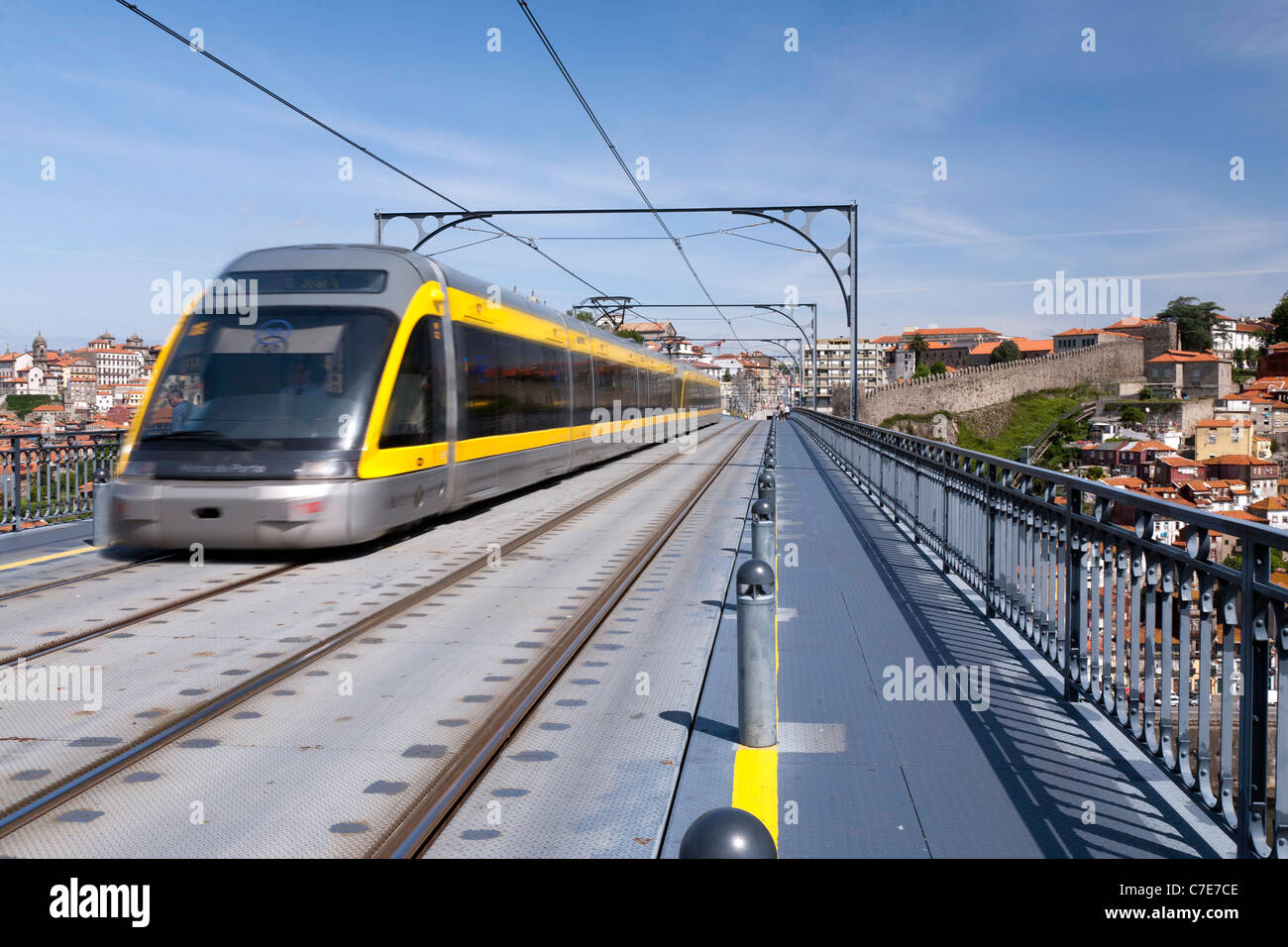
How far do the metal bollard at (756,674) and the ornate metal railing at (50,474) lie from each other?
9.73 metres

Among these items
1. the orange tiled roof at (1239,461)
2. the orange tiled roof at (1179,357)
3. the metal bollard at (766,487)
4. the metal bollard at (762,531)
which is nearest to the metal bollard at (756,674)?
the metal bollard at (762,531)

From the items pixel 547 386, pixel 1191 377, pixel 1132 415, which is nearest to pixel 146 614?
pixel 547 386

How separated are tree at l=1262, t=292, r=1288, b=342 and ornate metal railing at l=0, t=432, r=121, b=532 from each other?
147 metres

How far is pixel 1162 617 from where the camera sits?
370cm

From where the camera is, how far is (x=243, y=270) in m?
10.2

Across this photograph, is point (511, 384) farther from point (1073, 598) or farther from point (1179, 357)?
point (1179, 357)

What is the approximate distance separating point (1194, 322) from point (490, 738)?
17472 cm

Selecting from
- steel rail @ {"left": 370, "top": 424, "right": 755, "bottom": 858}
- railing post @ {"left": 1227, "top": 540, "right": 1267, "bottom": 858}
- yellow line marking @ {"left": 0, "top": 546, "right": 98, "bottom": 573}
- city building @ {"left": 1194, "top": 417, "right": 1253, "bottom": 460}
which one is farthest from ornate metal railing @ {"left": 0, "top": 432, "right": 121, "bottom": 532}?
city building @ {"left": 1194, "top": 417, "right": 1253, "bottom": 460}

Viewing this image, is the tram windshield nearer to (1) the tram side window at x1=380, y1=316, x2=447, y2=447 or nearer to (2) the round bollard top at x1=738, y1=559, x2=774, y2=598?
(1) the tram side window at x1=380, y1=316, x2=447, y2=447

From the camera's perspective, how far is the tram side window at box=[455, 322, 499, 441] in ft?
38.5

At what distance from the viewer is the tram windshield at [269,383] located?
908cm

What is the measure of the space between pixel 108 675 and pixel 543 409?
37.4 feet
